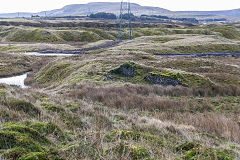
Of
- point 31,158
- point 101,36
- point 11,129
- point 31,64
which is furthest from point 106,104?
point 101,36

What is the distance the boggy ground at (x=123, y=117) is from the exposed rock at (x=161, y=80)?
29 cm

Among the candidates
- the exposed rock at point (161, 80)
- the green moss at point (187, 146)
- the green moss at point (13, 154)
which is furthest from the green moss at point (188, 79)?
the green moss at point (13, 154)

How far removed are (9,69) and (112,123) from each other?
110 feet

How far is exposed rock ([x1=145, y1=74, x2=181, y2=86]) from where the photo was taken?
2038cm

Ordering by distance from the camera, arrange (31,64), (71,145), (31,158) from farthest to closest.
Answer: (31,64), (71,145), (31,158)

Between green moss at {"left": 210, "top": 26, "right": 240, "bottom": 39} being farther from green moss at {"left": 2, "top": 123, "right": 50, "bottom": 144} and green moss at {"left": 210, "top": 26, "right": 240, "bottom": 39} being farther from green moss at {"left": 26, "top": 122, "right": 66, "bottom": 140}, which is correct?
green moss at {"left": 2, "top": 123, "right": 50, "bottom": 144}

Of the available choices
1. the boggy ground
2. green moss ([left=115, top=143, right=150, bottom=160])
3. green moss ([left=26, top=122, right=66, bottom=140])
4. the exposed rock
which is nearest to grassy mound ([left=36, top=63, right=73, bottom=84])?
the boggy ground

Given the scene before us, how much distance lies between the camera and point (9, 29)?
105750mm

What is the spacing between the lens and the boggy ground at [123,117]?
4551mm

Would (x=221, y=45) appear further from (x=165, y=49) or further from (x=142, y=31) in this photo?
(x=142, y=31)

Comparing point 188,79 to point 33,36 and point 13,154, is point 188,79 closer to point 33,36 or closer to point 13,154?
point 13,154

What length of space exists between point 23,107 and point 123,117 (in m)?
4.18

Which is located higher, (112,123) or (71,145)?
(71,145)

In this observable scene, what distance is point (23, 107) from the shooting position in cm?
811
